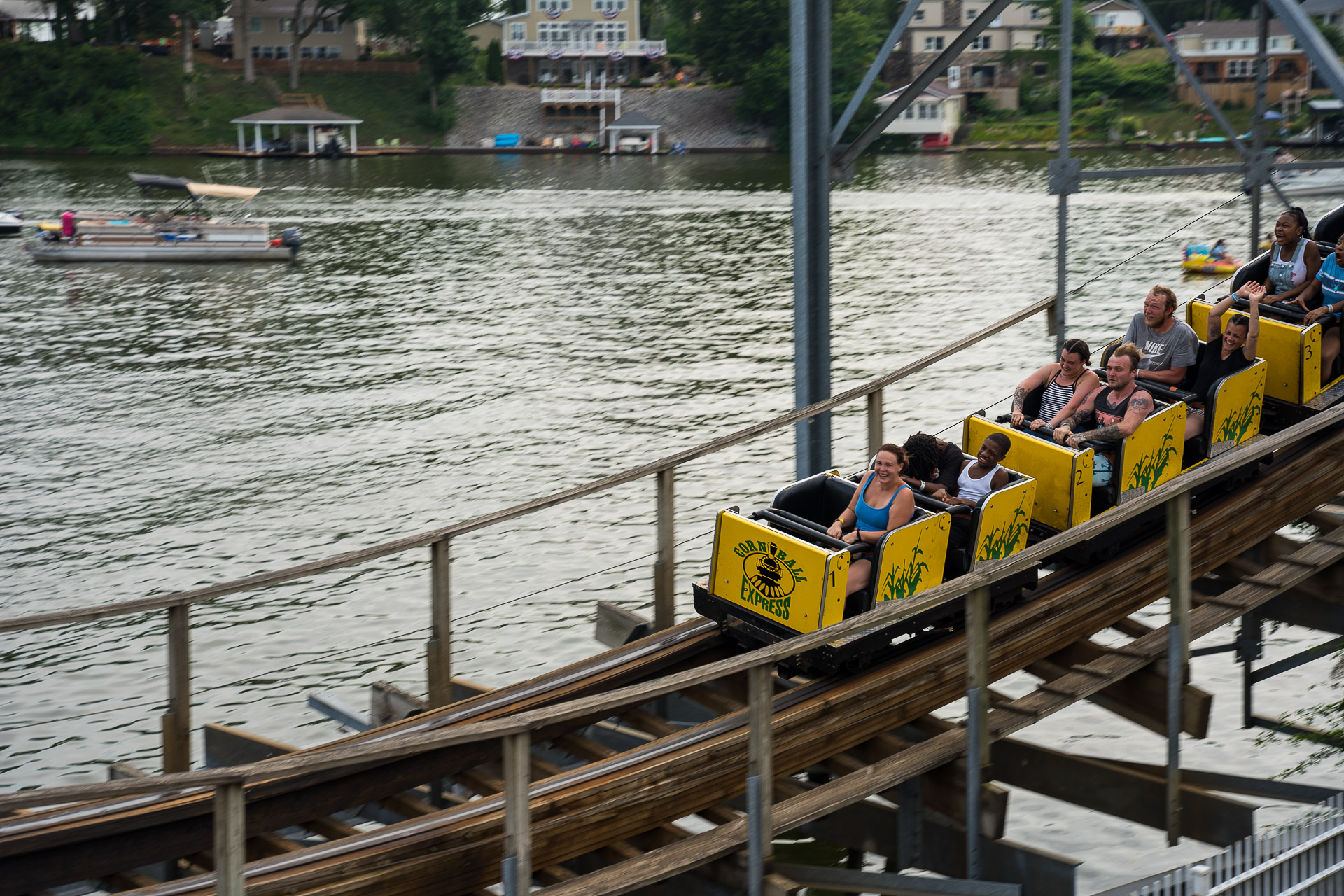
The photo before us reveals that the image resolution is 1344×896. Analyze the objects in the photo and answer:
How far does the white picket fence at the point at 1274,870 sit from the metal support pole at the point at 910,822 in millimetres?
1516

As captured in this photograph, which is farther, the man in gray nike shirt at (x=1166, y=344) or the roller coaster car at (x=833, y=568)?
the man in gray nike shirt at (x=1166, y=344)

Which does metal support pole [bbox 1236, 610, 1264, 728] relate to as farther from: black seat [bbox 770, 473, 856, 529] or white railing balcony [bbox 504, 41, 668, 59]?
white railing balcony [bbox 504, 41, 668, 59]

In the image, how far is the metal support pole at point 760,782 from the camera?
7105mm

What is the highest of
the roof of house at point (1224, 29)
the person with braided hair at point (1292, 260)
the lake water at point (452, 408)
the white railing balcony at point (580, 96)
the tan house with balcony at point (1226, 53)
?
the roof of house at point (1224, 29)

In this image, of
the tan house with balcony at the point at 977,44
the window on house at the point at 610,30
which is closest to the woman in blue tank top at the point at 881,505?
the tan house with balcony at the point at 977,44

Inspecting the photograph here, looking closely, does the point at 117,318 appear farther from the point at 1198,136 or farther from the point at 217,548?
the point at 1198,136

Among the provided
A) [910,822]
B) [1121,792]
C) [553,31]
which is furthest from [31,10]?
[1121,792]

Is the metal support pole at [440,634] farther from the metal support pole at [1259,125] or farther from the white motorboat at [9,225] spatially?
the white motorboat at [9,225]

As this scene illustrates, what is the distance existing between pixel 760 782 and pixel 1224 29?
9137 cm

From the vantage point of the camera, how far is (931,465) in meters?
9.78

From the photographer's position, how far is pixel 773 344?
1419 inches

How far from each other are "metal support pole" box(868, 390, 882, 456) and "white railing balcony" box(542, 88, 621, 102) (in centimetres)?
8587

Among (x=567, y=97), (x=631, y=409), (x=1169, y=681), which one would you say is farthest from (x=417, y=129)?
(x=1169, y=681)

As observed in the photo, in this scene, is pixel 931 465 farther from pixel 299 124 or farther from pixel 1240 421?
pixel 299 124
